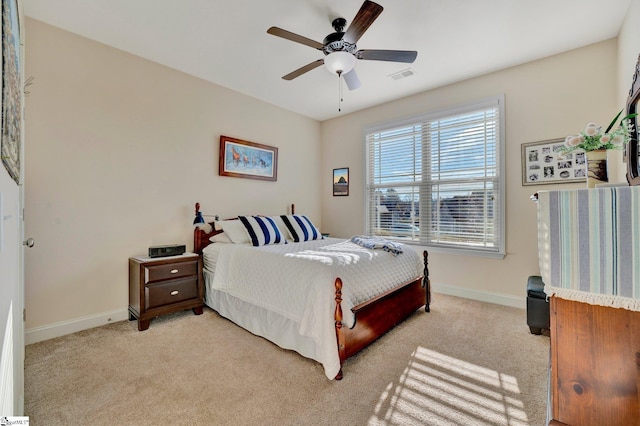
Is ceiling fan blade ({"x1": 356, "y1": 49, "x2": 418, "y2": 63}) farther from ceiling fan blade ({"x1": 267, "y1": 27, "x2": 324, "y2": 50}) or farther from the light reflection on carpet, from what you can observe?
the light reflection on carpet

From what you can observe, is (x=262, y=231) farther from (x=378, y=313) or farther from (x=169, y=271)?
(x=378, y=313)

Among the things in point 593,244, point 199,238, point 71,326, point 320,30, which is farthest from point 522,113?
point 71,326

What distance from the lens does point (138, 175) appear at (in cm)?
304

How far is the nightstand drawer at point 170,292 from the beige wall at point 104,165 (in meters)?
0.47

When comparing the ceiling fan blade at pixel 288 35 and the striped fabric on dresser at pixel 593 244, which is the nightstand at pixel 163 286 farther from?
the striped fabric on dresser at pixel 593 244

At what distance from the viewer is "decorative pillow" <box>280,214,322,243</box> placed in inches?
146

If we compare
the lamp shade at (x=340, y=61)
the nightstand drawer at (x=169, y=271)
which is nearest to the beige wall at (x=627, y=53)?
the lamp shade at (x=340, y=61)

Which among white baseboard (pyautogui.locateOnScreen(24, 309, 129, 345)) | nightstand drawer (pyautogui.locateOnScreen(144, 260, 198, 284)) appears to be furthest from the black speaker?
white baseboard (pyautogui.locateOnScreen(24, 309, 129, 345))

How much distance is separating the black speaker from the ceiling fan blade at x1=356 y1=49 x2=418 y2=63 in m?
2.67

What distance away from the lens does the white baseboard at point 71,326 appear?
7.91 ft

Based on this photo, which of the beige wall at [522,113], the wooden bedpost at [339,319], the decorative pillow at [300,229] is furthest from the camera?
the decorative pillow at [300,229]

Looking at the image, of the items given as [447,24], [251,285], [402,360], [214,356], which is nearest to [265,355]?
[214,356]

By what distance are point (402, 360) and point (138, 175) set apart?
10.4ft

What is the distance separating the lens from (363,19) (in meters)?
A: 1.97
